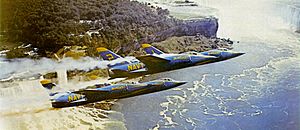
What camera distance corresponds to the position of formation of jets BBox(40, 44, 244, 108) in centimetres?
246

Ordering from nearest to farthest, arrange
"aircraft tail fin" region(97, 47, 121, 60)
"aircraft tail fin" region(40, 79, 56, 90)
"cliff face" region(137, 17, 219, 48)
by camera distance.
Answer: "aircraft tail fin" region(40, 79, 56, 90) < "aircraft tail fin" region(97, 47, 121, 60) < "cliff face" region(137, 17, 219, 48)

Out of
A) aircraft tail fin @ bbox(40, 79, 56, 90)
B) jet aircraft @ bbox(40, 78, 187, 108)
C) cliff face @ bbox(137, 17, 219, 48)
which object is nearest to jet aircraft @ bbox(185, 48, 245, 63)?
cliff face @ bbox(137, 17, 219, 48)

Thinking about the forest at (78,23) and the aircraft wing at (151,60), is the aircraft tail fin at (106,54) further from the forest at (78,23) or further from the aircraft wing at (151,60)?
the aircraft wing at (151,60)

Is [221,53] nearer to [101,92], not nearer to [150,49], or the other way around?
[150,49]

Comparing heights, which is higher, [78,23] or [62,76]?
[78,23]

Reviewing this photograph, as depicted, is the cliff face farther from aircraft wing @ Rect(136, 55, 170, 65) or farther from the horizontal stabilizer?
the horizontal stabilizer

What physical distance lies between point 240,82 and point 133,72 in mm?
788

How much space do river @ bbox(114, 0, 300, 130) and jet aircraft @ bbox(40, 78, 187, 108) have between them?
1.8 inches

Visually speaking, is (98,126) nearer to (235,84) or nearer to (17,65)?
(17,65)

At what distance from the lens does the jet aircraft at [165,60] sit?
256 centimetres

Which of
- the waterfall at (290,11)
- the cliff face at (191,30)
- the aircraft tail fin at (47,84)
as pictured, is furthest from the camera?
the waterfall at (290,11)

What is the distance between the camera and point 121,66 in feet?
8.29

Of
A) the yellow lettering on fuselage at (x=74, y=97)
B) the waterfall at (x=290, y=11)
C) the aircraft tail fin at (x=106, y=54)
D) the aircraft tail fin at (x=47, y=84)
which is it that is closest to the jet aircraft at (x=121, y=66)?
the aircraft tail fin at (x=106, y=54)

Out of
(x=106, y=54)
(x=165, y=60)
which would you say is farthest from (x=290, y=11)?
(x=106, y=54)
